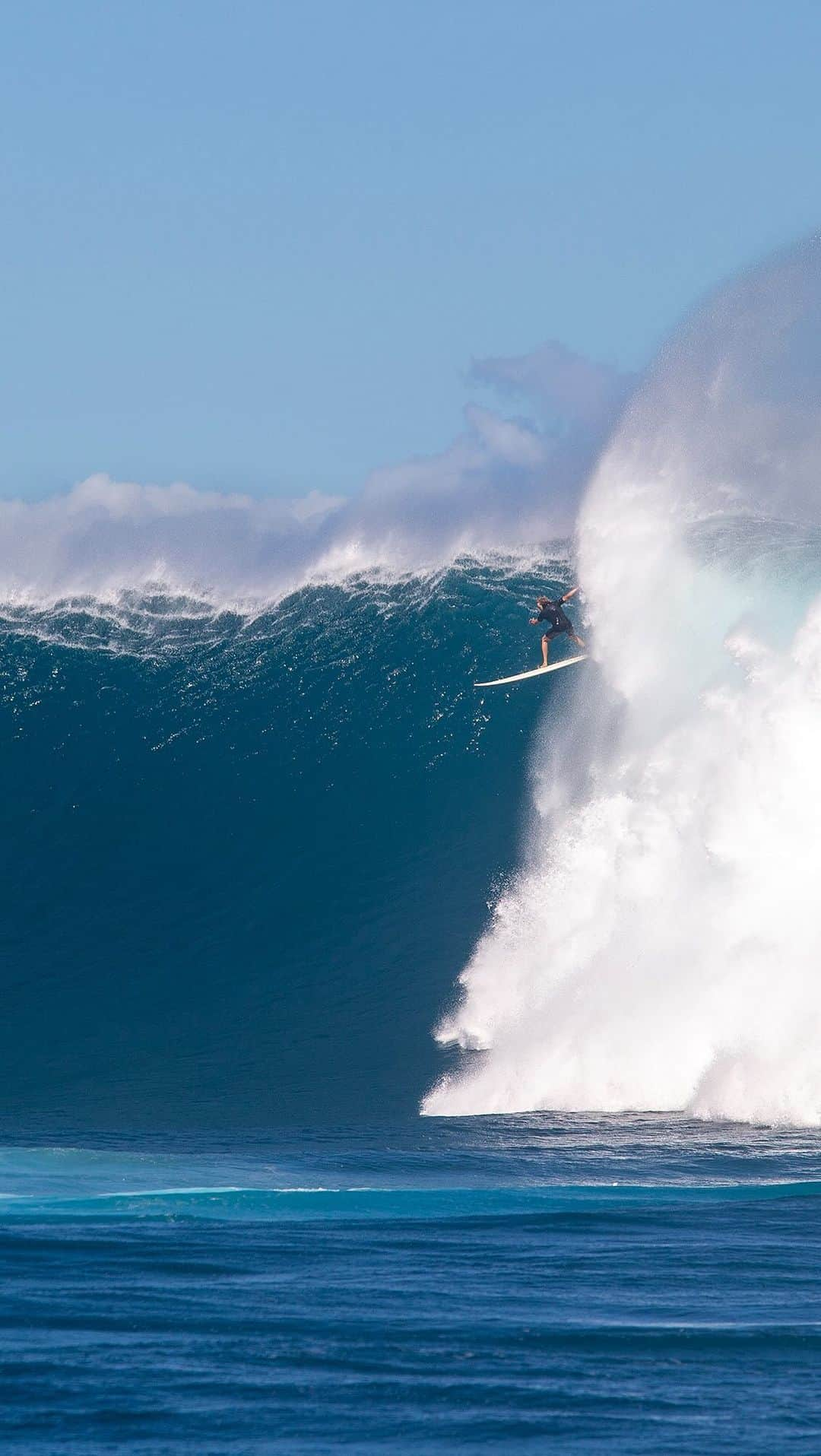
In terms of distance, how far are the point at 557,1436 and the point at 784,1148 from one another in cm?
675

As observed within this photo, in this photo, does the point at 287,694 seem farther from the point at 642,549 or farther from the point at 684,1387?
the point at 684,1387

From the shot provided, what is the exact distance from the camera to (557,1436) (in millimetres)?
5734

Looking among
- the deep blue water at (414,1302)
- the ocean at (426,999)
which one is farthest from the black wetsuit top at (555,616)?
the deep blue water at (414,1302)

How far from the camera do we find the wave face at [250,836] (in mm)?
15898

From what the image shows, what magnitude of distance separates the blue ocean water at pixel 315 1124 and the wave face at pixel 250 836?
5cm

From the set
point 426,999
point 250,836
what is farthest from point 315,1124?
point 250,836

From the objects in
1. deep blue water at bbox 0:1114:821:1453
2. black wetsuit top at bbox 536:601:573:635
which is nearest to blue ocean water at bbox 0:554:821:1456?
deep blue water at bbox 0:1114:821:1453

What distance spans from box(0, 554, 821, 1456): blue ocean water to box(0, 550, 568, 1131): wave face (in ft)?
0.18

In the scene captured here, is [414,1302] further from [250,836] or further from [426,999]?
[250,836]

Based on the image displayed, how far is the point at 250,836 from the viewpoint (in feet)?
68.3

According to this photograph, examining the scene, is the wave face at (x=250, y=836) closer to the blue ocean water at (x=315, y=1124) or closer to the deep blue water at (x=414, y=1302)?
the blue ocean water at (x=315, y=1124)

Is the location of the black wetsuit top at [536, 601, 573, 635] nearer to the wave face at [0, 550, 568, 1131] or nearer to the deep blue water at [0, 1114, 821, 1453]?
the wave face at [0, 550, 568, 1131]

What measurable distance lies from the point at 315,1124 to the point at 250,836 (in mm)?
7564

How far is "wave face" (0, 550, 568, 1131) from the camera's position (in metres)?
15.9
